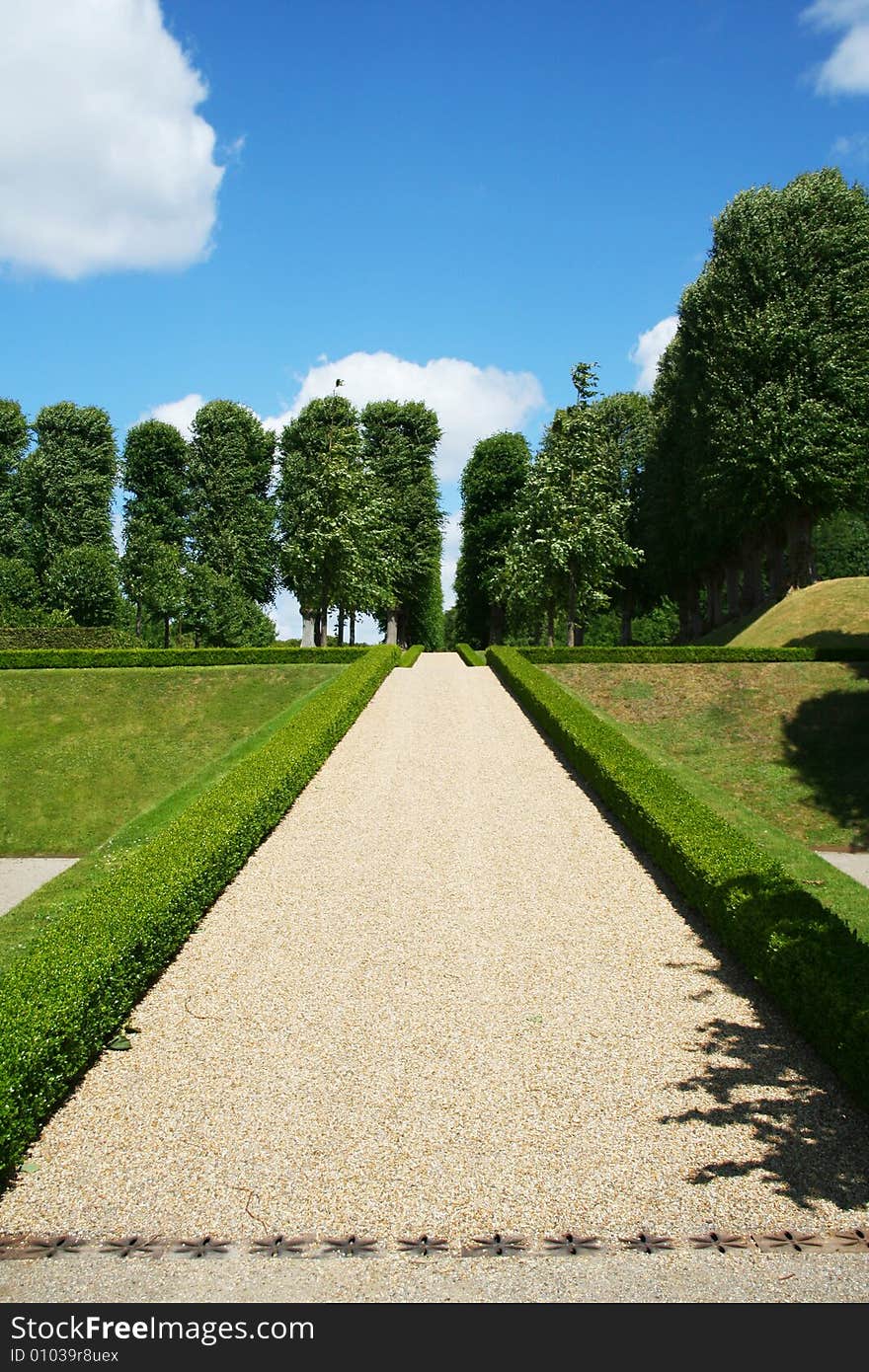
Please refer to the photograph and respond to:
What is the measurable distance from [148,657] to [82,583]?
19.3 metres

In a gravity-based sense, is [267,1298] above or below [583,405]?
below

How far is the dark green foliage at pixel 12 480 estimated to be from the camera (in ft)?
163

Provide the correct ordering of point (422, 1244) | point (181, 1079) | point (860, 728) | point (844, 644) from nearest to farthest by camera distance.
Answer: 1. point (422, 1244)
2. point (181, 1079)
3. point (860, 728)
4. point (844, 644)

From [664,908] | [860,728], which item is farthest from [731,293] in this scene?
[664,908]

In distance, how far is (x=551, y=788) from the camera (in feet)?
53.6

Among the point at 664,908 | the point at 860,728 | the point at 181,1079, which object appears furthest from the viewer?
the point at 860,728

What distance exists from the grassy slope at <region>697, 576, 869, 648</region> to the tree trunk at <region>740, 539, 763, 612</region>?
4.52 metres

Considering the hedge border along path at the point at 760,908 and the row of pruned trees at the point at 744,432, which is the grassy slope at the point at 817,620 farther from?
the hedge border along path at the point at 760,908

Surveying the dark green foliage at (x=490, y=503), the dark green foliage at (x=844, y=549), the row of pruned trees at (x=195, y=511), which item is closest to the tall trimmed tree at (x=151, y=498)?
the row of pruned trees at (x=195, y=511)

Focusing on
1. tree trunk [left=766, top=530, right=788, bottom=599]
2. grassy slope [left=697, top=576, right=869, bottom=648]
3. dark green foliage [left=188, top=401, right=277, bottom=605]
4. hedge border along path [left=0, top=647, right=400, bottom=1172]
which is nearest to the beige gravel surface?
hedge border along path [left=0, top=647, right=400, bottom=1172]

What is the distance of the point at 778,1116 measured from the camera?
22.6ft

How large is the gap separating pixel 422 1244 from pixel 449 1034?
262cm

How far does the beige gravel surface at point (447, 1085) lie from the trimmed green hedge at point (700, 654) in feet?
62.8
